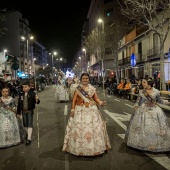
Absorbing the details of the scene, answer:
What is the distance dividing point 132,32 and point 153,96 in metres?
32.5

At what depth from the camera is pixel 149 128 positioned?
5.89m

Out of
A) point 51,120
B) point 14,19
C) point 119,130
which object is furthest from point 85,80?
point 14,19

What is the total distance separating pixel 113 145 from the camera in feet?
21.9

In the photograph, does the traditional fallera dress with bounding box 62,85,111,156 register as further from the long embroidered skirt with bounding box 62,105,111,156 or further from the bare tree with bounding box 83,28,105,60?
the bare tree with bounding box 83,28,105,60

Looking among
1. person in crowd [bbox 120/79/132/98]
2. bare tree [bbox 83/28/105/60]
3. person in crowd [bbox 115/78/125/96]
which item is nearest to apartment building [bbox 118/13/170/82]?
person in crowd [bbox 115/78/125/96]

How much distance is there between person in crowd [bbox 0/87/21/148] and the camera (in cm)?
657

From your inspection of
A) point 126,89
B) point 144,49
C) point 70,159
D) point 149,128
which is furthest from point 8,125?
point 144,49

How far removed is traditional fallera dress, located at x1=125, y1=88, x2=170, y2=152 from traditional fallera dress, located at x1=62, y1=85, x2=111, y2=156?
798 millimetres

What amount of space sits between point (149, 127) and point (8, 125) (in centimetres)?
351

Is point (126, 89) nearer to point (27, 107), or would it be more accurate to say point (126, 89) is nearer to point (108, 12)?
point (27, 107)

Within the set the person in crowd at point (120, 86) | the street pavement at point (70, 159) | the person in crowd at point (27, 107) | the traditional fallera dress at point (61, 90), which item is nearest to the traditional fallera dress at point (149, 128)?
the street pavement at point (70, 159)

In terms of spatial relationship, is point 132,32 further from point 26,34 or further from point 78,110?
point 26,34

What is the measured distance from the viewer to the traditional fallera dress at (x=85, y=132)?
18.0 feet

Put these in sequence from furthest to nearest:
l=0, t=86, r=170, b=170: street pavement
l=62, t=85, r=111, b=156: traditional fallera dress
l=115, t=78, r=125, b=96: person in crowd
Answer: l=115, t=78, r=125, b=96: person in crowd
l=62, t=85, r=111, b=156: traditional fallera dress
l=0, t=86, r=170, b=170: street pavement
